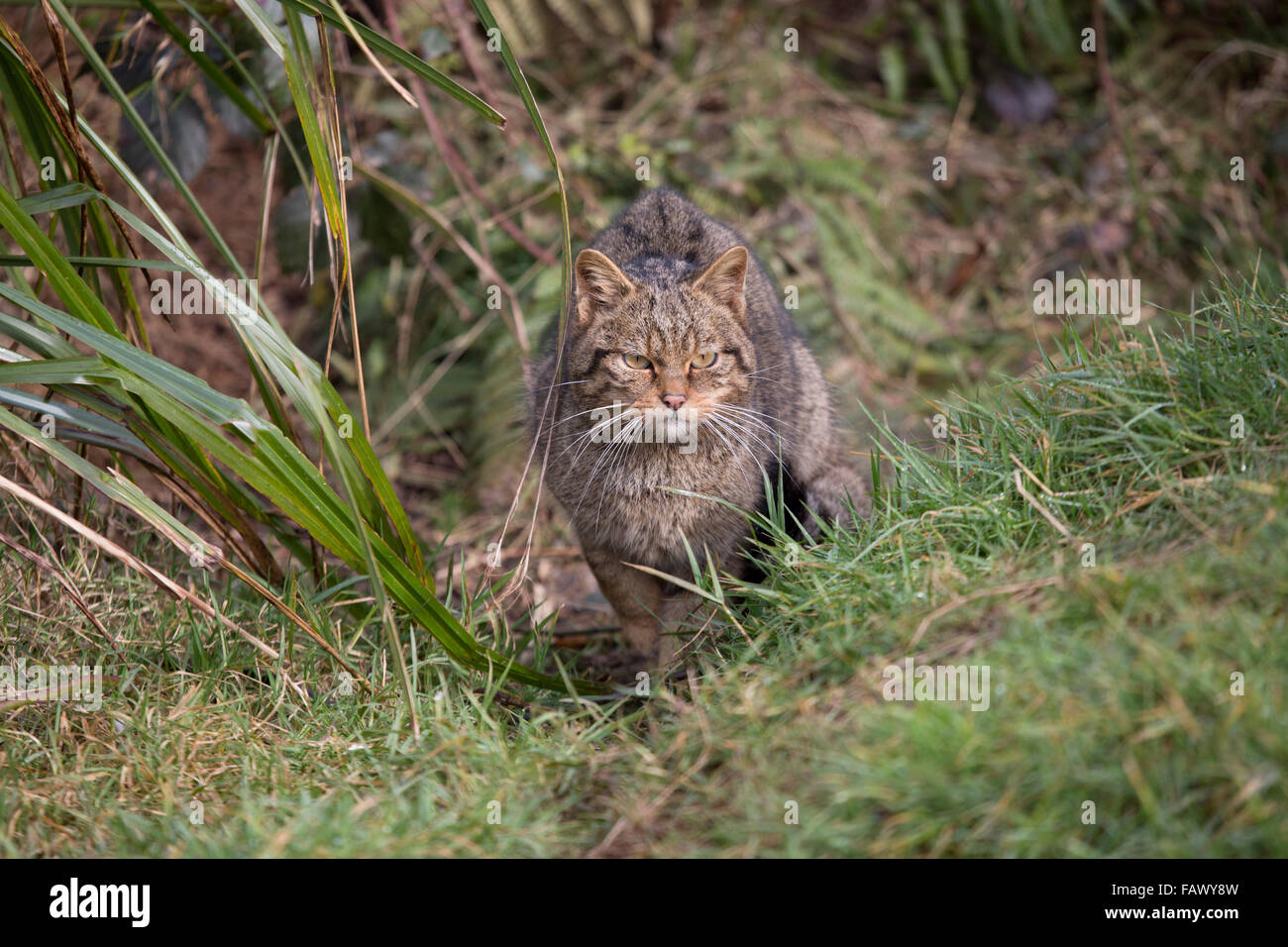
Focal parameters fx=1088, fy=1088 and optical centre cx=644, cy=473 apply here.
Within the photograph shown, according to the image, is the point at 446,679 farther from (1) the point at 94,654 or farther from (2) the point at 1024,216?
(2) the point at 1024,216

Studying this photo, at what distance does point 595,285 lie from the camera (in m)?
4.05

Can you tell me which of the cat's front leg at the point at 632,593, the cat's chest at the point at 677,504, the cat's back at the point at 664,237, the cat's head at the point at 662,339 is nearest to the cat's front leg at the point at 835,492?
the cat's chest at the point at 677,504

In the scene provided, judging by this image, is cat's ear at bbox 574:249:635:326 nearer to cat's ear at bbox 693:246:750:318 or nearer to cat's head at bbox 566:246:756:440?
cat's head at bbox 566:246:756:440

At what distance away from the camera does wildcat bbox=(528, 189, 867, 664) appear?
3906 mm

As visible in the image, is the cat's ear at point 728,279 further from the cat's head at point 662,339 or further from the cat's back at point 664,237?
the cat's back at point 664,237

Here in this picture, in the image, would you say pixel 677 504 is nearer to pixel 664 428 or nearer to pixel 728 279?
pixel 664 428

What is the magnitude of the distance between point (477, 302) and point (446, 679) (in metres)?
3.20

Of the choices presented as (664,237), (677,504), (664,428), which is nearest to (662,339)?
(664,428)

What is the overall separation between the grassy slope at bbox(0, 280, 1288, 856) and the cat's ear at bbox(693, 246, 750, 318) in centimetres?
91

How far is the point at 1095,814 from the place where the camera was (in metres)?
2.22

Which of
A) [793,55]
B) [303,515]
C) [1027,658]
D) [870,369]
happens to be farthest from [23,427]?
[793,55]

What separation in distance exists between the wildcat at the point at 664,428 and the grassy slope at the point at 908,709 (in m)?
0.48

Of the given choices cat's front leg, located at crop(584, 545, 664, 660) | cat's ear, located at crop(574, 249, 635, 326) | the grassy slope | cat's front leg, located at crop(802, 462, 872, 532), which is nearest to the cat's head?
cat's ear, located at crop(574, 249, 635, 326)

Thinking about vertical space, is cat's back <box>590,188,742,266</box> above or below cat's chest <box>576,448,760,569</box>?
above
